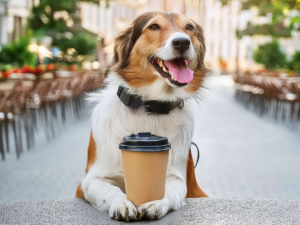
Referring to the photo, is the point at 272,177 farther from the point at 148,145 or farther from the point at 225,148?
the point at 148,145

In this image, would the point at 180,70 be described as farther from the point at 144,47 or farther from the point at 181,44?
the point at 144,47

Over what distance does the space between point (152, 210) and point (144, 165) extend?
223 millimetres

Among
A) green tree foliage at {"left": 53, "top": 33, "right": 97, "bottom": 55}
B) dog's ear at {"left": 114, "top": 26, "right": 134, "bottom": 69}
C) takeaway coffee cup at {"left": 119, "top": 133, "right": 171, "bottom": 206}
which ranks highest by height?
green tree foliage at {"left": 53, "top": 33, "right": 97, "bottom": 55}

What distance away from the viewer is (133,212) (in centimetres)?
181

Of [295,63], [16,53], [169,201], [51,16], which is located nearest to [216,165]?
[169,201]

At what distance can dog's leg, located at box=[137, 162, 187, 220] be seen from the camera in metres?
1.81

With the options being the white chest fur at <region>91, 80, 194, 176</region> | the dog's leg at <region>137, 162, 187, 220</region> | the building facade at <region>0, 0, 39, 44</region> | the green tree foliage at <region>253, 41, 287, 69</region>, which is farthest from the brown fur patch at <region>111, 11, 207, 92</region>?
the green tree foliage at <region>253, 41, 287, 69</region>

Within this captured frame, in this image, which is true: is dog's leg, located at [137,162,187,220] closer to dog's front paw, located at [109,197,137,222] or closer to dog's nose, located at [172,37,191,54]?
dog's front paw, located at [109,197,137,222]

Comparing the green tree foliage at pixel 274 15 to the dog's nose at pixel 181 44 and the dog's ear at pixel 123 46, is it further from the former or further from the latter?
the dog's nose at pixel 181 44

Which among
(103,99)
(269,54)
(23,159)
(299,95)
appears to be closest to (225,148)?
(299,95)

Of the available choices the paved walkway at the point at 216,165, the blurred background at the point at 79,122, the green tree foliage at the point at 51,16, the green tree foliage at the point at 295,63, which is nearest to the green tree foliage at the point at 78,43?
the blurred background at the point at 79,122

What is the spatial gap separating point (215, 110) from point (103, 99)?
12.4 metres

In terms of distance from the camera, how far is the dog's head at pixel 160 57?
2.31 metres

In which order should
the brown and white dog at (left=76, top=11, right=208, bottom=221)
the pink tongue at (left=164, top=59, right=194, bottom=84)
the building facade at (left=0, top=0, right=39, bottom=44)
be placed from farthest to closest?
the building facade at (left=0, top=0, right=39, bottom=44) < the pink tongue at (left=164, top=59, right=194, bottom=84) < the brown and white dog at (left=76, top=11, right=208, bottom=221)
